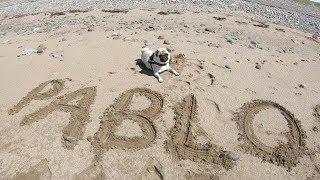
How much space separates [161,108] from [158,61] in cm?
147

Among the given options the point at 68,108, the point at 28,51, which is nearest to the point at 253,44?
the point at 68,108

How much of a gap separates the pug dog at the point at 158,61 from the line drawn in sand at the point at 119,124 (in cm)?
74

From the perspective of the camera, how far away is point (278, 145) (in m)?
8.41

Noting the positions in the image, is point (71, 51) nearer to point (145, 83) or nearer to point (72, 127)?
point (145, 83)

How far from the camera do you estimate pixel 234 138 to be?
8477 millimetres

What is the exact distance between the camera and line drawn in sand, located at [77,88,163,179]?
7910 mm

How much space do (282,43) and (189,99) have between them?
5.18 meters

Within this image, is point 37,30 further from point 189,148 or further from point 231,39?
point 189,148

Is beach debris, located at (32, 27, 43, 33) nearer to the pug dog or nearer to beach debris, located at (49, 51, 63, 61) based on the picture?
beach debris, located at (49, 51, 63, 61)

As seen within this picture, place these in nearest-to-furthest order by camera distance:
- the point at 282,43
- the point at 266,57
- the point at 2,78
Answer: the point at 2,78
the point at 266,57
the point at 282,43

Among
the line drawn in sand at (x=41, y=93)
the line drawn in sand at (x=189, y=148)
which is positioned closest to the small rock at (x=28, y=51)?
the line drawn in sand at (x=41, y=93)

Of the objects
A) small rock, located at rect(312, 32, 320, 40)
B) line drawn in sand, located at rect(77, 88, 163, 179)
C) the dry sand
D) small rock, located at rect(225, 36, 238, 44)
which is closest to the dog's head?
the dry sand

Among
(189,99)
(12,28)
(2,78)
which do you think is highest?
(189,99)

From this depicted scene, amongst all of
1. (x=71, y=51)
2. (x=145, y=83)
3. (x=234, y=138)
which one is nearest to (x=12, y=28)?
(x=71, y=51)
